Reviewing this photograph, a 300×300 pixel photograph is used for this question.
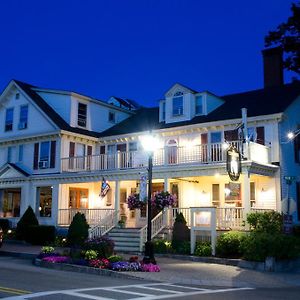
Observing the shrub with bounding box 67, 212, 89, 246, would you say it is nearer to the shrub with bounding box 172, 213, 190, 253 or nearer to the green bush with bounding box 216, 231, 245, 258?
the shrub with bounding box 172, 213, 190, 253

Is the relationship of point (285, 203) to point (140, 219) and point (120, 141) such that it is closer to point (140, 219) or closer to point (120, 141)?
point (140, 219)

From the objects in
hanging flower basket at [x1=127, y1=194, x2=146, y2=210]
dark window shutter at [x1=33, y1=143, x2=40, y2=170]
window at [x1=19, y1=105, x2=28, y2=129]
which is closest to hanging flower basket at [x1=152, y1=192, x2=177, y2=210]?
hanging flower basket at [x1=127, y1=194, x2=146, y2=210]

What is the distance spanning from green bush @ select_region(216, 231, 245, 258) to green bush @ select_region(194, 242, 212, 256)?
469mm

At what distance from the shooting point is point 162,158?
82.2 ft

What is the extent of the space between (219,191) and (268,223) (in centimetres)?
558

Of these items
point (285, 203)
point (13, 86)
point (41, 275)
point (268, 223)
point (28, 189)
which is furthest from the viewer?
point (13, 86)

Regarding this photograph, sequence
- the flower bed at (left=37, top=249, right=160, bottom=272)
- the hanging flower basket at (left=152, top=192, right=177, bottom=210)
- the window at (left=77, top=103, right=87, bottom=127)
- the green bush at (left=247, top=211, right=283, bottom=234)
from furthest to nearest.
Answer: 1. the window at (left=77, top=103, right=87, bottom=127)
2. the hanging flower basket at (left=152, top=192, right=177, bottom=210)
3. the green bush at (left=247, top=211, right=283, bottom=234)
4. the flower bed at (left=37, top=249, right=160, bottom=272)

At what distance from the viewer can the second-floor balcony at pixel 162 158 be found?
22.8 meters

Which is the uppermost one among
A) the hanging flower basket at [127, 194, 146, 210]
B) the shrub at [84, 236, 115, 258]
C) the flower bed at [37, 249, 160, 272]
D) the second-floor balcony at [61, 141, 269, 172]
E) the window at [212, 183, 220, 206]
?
the second-floor balcony at [61, 141, 269, 172]

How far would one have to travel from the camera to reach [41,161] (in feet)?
97.4

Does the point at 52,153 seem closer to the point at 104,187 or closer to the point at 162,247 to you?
the point at 104,187

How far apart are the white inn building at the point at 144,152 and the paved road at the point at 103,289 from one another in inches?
318

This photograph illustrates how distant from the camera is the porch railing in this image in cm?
2553

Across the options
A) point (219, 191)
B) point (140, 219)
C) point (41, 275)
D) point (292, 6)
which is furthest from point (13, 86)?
point (41, 275)
